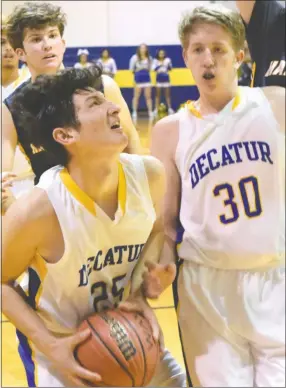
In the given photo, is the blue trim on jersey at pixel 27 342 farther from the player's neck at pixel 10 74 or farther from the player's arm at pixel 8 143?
the player's neck at pixel 10 74

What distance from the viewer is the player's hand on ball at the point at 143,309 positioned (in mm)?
955

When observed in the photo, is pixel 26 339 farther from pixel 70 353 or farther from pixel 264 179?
pixel 264 179

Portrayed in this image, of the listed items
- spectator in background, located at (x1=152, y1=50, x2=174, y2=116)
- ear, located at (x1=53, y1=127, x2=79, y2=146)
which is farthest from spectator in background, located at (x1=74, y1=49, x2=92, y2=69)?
spectator in background, located at (x1=152, y1=50, x2=174, y2=116)

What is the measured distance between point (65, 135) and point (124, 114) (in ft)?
0.41

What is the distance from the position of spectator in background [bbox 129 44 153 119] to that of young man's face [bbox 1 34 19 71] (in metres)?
0.26

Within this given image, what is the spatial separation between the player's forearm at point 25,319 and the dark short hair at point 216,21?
0.52 m

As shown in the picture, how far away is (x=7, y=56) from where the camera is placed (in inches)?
40.9

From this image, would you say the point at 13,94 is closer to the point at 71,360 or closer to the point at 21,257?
the point at 21,257

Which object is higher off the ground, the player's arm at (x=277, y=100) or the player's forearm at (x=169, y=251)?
the player's arm at (x=277, y=100)

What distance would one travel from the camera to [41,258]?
93cm

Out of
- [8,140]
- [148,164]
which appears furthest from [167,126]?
[8,140]

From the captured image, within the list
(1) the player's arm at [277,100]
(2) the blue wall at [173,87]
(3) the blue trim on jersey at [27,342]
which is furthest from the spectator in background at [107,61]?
(3) the blue trim on jersey at [27,342]

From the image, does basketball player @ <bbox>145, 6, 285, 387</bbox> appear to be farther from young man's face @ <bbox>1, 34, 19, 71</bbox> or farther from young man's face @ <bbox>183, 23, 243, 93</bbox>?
young man's face @ <bbox>1, 34, 19, 71</bbox>

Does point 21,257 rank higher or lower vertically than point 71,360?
higher
